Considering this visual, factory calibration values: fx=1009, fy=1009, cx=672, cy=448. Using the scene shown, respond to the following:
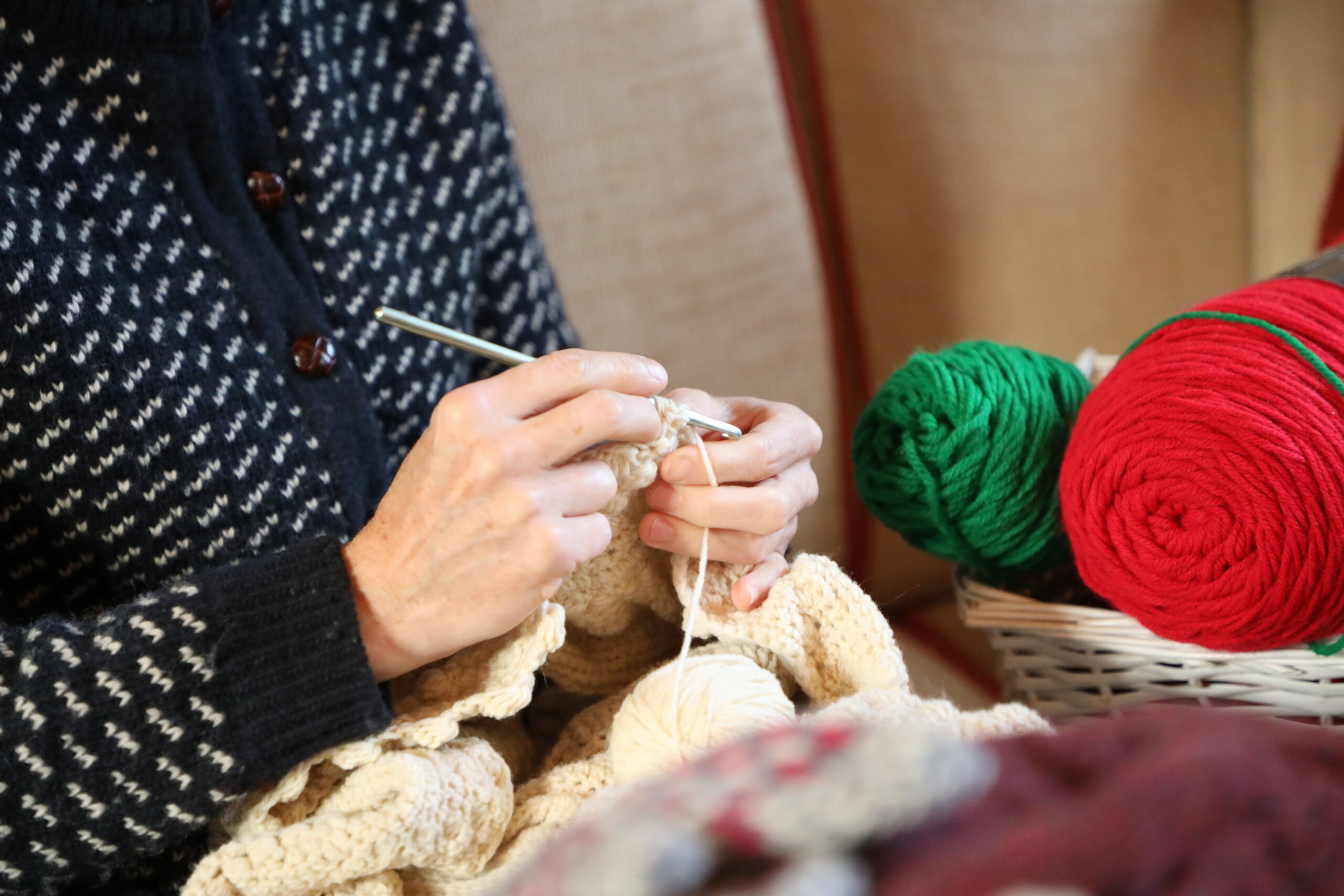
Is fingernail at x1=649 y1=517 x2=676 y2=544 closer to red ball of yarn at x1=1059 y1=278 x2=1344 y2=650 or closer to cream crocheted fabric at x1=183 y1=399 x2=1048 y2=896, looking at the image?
cream crocheted fabric at x1=183 y1=399 x2=1048 y2=896

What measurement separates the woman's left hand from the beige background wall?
0.55 m

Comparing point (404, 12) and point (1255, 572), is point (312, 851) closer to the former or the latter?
point (1255, 572)

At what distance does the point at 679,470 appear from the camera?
0.62 metres

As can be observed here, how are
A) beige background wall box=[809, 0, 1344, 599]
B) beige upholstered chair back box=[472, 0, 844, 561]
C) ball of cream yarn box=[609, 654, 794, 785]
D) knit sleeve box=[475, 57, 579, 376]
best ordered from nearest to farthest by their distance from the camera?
ball of cream yarn box=[609, 654, 794, 785] < knit sleeve box=[475, 57, 579, 376] < beige upholstered chair back box=[472, 0, 844, 561] < beige background wall box=[809, 0, 1344, 599]

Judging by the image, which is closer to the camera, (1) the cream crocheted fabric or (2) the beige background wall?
(1) the cream crocheted fabric

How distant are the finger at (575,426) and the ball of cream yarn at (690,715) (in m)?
0.14

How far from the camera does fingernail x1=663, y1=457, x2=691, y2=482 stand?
0.62 meters

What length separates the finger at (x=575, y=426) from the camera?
552 millimetres

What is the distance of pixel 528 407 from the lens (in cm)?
57

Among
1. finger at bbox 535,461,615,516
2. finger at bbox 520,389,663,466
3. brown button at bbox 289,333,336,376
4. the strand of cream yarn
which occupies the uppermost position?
brown button at bbox 289,333,336,376

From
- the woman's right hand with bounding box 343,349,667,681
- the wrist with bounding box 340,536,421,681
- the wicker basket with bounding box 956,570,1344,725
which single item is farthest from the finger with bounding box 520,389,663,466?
the wicker basket with bounding box 956,570,1344,725

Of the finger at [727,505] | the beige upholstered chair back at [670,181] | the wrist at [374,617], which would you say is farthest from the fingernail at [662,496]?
the beige upholstered chair back at [670,181]

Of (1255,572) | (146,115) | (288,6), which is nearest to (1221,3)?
(1255,572)

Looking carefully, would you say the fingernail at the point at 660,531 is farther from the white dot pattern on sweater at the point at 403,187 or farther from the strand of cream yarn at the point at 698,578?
the white dot pattern on sweater at the point at 403,187
